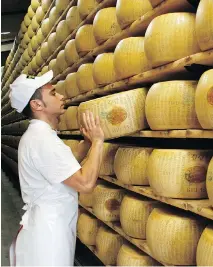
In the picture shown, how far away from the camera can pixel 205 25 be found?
5.76 ft

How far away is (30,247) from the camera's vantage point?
7.31 ft

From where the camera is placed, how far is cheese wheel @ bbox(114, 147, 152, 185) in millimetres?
2402

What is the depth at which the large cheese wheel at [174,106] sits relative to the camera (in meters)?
1.98

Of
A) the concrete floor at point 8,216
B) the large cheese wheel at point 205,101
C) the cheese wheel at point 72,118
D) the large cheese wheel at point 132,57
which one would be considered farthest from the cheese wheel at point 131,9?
the concrete floor at point 8,216

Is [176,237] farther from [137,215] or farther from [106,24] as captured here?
[106,24]

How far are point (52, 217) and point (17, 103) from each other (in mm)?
A: 634

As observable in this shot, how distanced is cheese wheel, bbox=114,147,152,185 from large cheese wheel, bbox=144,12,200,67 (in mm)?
542

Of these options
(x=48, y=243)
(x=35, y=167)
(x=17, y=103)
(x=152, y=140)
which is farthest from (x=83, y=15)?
(x=48, y=243)

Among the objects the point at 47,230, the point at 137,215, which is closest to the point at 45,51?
the point at 137,215

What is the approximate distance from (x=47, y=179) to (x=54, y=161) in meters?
0.12

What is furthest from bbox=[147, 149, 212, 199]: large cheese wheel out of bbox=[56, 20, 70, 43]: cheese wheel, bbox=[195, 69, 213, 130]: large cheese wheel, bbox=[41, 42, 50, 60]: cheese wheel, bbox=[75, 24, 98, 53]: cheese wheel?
bbox=[41, 42, 50, 60]: cheese wheel

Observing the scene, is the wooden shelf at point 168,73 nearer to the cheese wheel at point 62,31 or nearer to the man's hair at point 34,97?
the man's hair at point 34,97

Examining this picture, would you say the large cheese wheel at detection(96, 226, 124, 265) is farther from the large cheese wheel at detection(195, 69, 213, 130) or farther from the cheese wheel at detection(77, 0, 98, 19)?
the cheese wheel at detection(77, 0, 98, 19)

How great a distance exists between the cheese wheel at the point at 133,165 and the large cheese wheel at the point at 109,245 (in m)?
0.52
